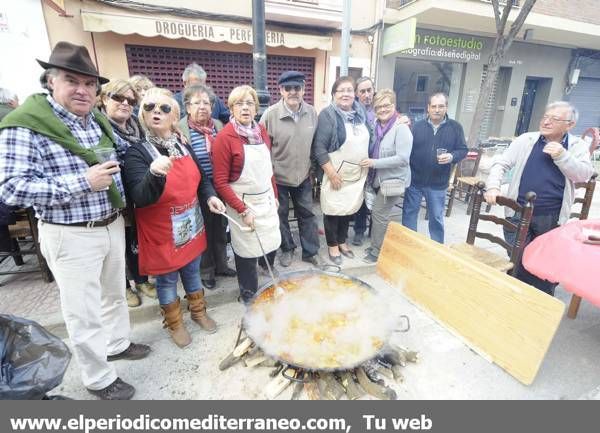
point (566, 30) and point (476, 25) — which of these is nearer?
point (476, 25)

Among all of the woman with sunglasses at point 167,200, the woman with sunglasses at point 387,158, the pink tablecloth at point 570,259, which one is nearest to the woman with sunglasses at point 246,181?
the woman with sunglasses at point 167,200

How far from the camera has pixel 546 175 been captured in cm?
284

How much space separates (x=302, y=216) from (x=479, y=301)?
1.99 m

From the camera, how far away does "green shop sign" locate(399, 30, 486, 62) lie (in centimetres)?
954

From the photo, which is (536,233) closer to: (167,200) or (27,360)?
(167,200)

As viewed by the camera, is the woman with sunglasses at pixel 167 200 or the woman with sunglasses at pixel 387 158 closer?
the woman with sunglasses at pixel 167 200

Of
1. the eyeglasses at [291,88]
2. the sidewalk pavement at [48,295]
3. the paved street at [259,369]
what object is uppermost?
the eyeglasses at [291,88]

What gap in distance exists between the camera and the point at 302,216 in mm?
3840

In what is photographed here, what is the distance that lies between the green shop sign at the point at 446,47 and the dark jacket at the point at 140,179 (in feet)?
30.2

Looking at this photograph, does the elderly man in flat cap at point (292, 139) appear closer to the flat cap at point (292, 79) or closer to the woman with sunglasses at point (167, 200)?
the flat cap at point (292, 79)

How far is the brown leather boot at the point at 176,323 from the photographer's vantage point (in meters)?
2.63
